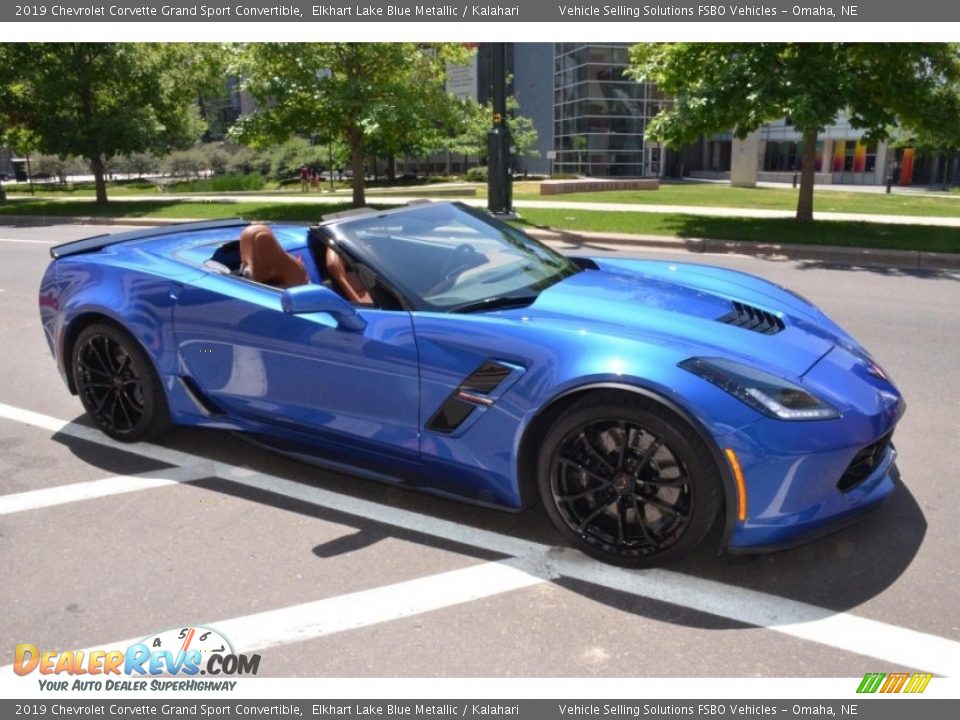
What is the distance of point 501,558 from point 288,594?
863mm

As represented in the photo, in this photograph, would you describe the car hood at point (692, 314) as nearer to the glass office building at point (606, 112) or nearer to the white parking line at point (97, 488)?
the white parking line at point (97, 488)

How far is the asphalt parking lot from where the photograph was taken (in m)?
2.65

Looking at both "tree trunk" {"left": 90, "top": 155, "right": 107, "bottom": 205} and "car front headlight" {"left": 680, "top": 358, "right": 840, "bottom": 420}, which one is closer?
"car front headlight" {"left": 680, "top": 358, "right": 840, "bottom": 420}

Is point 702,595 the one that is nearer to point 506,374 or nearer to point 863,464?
point 863,464

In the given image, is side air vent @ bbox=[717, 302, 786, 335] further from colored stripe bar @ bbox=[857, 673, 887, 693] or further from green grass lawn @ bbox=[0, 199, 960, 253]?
green grass lawn @ bbox=[0, 199, 960, 253]

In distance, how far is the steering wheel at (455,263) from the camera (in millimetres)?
3693

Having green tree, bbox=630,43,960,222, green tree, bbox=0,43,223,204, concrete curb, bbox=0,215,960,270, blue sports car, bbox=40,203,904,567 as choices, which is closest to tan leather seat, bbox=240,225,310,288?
blue sports car, bbox=40,203,904,567

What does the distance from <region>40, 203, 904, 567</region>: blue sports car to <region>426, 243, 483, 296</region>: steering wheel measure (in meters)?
0.01

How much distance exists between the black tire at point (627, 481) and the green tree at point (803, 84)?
462 inches

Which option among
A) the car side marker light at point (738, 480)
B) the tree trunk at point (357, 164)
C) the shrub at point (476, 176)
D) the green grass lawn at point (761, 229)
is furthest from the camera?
the shrub at point (476, 176)

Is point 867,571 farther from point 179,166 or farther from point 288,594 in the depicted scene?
point 179,166

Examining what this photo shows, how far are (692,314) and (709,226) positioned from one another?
12.8m

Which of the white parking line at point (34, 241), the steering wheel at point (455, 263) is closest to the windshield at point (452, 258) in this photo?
the steering wheel at point (455, 263)

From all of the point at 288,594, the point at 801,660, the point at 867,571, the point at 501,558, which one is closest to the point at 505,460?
the point at 501,558
